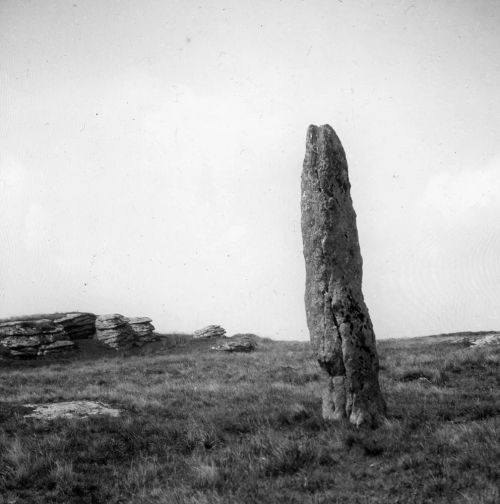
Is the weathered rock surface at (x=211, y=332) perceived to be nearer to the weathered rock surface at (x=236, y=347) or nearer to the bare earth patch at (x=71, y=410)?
the weathered rock surface at (x=236, y=347)

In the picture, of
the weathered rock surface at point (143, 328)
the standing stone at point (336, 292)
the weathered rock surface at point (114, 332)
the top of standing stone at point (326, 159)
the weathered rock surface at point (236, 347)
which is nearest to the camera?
the standing stone at point (336, 292)

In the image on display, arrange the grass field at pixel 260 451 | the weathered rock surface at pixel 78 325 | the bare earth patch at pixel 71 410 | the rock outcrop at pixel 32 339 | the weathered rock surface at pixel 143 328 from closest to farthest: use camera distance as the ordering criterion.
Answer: the grass field at pixel 260 451 → the bare earth patch at pixel 71 410 → the rock outcrop at pixel 32 339 → the weathered rock surface at pixel 78 325 → the weathered rock surface at pixel 143 328

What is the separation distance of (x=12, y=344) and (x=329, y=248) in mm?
33840

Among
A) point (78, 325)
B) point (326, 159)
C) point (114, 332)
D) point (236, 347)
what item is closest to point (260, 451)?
point (326, 159)

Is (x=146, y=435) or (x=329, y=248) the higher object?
(x=329, y=248)

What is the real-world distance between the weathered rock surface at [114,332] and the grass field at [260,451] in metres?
27.8

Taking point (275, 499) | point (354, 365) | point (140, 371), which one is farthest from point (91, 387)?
point (275, 499)

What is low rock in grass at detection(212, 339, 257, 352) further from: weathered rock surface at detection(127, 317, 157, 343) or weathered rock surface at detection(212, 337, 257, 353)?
weathered rock surface at detection(127, 317, 157, 343)

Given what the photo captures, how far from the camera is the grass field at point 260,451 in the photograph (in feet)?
17.9

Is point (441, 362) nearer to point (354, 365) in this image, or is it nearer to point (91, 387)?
point (354, 365)

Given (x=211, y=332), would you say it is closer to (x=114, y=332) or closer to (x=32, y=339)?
(x=114, y=332)

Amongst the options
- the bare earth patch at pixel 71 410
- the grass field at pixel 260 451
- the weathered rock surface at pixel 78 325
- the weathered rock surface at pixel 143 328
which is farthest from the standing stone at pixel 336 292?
the weathered rock surface at pixel 143 328

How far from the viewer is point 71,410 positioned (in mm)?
10812

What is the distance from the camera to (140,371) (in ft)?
74.3
